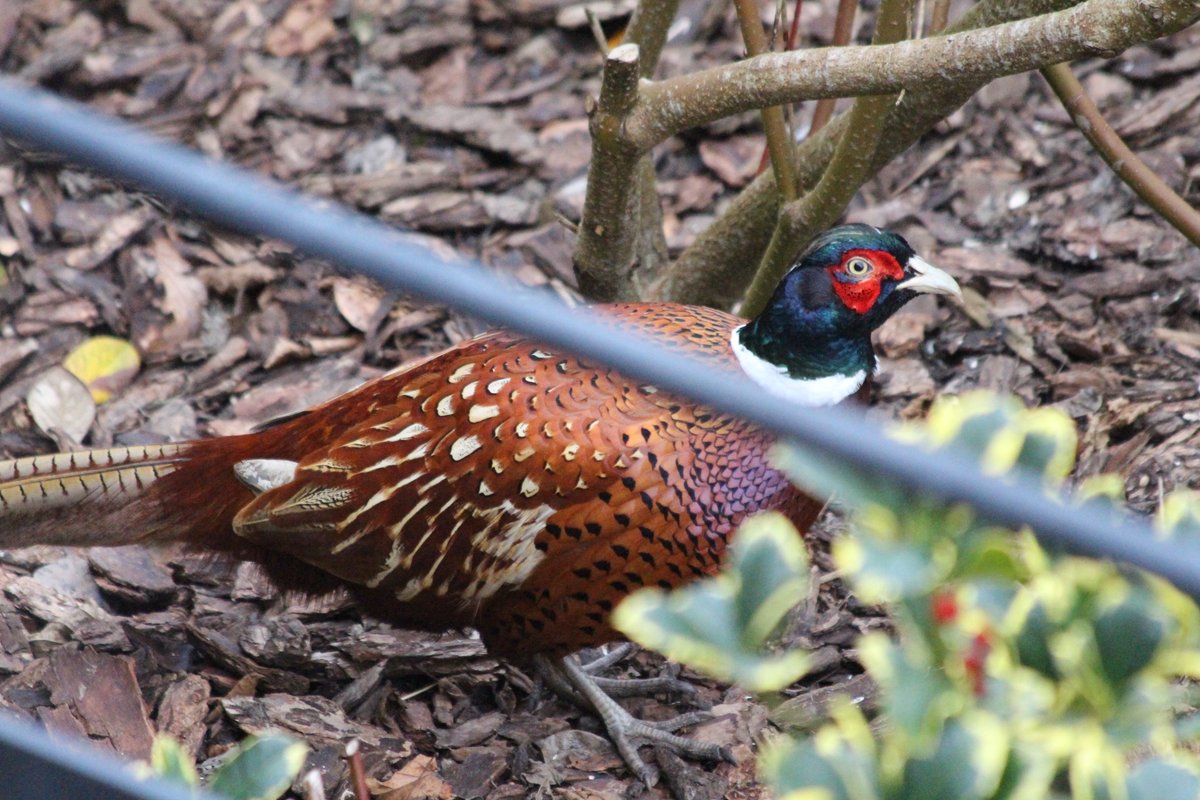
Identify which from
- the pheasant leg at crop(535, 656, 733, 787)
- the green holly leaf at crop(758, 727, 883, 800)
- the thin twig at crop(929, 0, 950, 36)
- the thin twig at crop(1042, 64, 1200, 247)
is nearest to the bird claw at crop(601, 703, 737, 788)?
the pheasant leg at crop(535, 656, 733, 787)

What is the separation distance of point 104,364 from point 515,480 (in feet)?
6.50

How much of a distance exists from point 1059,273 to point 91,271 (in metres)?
3.21

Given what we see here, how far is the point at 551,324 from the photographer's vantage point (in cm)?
126

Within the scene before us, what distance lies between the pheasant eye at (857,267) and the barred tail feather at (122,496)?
4.98ft

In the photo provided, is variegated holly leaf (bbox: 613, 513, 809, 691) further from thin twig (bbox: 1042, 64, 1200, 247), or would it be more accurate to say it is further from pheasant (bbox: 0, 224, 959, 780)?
thin twig (bbox: 1042, 64, 1200, 247)

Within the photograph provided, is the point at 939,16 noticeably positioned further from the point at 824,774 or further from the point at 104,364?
the point at 104,364

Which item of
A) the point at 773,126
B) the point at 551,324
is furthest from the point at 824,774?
the point at 773,126

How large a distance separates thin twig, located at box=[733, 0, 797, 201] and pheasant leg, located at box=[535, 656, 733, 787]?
4.41 feet

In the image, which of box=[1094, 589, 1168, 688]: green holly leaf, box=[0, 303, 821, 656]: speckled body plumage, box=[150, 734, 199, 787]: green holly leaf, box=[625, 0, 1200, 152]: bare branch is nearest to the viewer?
box=[1094, 589, 1168, 688]: green holly leaf

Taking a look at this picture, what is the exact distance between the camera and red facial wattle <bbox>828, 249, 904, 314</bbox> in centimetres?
315

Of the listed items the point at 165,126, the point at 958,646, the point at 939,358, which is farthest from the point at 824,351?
the point at 165,126

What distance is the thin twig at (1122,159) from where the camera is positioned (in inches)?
129

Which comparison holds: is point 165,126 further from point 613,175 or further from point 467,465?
point 467,465

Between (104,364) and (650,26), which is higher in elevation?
(650,26)
